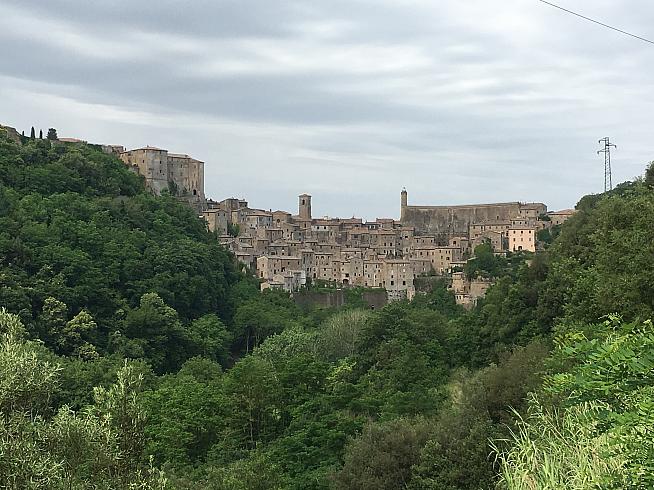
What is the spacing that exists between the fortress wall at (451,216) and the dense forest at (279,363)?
1434 cm

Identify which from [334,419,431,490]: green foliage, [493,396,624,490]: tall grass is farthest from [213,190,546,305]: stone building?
[493,396,624,490]: tall grass

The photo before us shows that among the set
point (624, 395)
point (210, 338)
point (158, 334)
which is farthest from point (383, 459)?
point (210, 338)

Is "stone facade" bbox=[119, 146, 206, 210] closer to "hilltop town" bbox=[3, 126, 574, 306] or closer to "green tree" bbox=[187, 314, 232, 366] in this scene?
"hilltop town" bbox=[3, 126, 574, 306]

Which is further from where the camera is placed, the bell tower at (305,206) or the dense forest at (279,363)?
the bell tower at (305,206)

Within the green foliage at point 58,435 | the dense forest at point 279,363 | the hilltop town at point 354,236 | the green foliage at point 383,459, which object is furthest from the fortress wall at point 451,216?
the green foliage at point 58,435

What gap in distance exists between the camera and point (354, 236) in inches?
2899

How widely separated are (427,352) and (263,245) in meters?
38.4

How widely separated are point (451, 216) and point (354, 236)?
30.6ft

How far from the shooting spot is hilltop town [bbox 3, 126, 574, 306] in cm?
6328

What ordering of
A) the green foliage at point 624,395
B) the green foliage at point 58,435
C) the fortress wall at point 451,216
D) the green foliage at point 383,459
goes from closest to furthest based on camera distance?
1. the green foliage at point 624,395
2. the green foliage at point 58,435
3. the green foliage at point 383,459
4. the fortress wall at point 451,216

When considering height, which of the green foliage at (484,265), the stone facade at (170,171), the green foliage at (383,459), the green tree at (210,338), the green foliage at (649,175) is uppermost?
the stone facade at (170,171)

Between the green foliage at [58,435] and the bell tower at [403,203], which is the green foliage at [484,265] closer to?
the bell tower at [403,203]

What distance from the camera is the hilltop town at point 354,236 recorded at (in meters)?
63.3

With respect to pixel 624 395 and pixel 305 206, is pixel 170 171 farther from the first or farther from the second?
pixel 624 395
